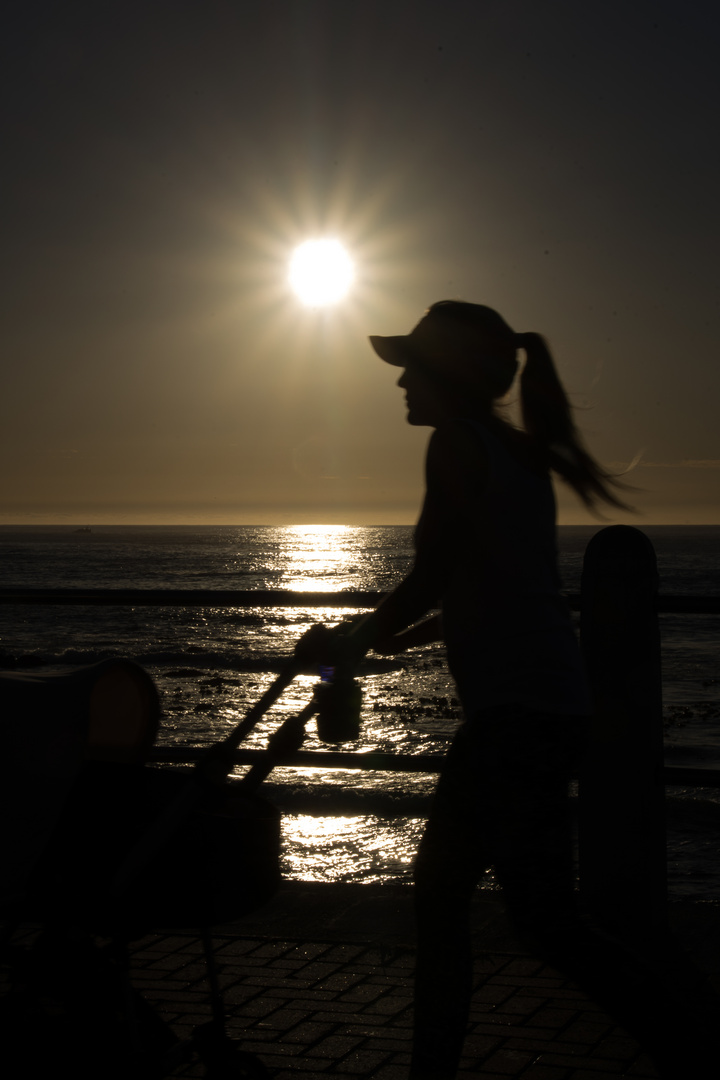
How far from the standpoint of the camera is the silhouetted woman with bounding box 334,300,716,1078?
83.4 inches

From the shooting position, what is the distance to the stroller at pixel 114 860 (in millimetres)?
2189

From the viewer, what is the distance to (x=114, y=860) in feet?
7.47

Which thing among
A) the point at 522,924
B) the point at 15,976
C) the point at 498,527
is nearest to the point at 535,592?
the point at 498,527

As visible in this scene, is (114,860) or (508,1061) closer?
(114,860)

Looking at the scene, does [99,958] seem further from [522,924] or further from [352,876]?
[352,876]

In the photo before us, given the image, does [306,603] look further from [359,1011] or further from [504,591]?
[504,591]

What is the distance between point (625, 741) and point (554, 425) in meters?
1.65

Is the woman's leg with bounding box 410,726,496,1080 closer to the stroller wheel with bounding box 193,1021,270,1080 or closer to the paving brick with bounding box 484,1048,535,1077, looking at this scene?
the stroller wheel with bounding box 193,1021,270,1080

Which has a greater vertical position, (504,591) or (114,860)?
(504,591)

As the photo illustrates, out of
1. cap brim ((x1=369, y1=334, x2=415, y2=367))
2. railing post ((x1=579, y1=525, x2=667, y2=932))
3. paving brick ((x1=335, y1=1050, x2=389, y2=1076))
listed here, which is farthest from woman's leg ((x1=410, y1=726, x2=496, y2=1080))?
railing post ((x1=579, y1=525, x2=667, y2=932))

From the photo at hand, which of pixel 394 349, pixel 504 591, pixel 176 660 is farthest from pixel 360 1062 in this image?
pixel 176 660

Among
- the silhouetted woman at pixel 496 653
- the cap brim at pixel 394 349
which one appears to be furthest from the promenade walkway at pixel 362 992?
the cap brim at pixel 394 349

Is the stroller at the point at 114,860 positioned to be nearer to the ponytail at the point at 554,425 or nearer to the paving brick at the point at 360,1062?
the paving brick at the point at 360,1062

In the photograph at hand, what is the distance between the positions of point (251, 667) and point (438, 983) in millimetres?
24404
